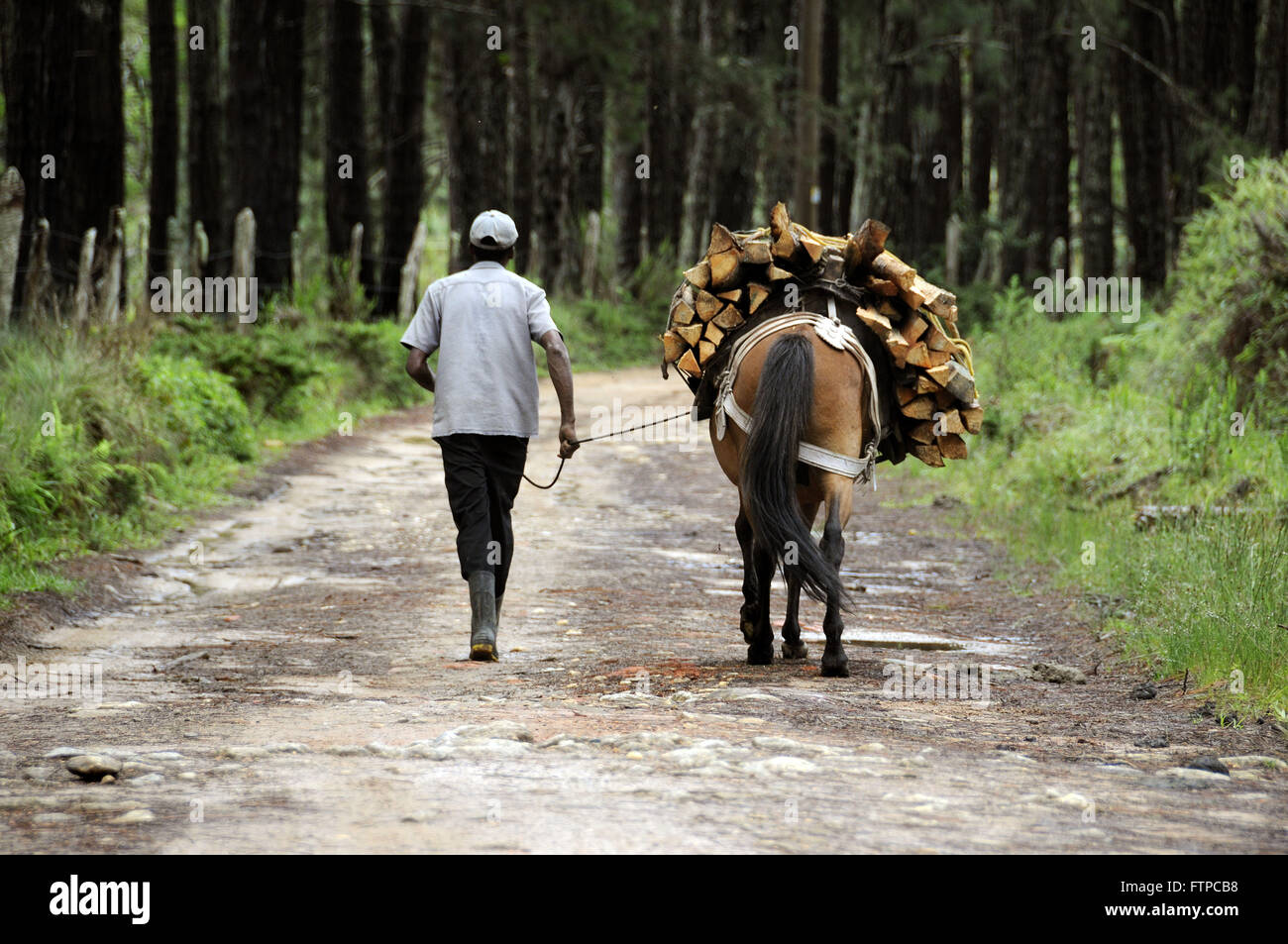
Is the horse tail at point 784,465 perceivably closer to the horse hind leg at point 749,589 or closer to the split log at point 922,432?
the horse hind leg at point 749,589

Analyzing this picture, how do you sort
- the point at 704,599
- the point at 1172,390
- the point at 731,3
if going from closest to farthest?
1. the point at 704,599
2. the point at 1172,390
3. the point at 731,3

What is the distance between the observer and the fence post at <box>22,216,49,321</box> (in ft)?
42.1

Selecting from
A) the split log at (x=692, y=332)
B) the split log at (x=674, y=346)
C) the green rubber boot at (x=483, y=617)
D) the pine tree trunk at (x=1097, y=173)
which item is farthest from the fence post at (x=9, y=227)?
the pine tree trunk at (x=1097, y=173)

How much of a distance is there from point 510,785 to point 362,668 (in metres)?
2.83

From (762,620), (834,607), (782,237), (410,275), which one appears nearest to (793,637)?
(762,620)

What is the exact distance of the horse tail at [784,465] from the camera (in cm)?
662

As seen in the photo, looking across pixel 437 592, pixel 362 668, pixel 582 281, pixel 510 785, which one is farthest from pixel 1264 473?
pixel 582 281

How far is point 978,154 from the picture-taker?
4188cm

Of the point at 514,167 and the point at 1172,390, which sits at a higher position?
the point at 514,167

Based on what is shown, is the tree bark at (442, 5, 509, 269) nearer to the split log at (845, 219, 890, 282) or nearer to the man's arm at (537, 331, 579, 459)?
Result: the man's arm at (537, 331, 579, 459)

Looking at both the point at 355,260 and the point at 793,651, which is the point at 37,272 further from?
the point at 355,260

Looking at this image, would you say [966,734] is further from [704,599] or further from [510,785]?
[704,599]

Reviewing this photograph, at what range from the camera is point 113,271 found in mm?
14633

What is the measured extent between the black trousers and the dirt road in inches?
20.1
